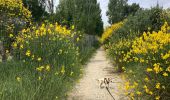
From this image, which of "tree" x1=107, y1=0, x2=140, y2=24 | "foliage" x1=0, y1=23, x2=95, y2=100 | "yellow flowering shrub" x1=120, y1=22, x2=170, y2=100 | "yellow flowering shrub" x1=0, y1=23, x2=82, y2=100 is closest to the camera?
"foliage" x1=0, y1=23, x2=95, y2=100

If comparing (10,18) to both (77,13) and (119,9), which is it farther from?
(119,9)

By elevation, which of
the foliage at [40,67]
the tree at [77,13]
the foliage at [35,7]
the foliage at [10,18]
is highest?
the foliage at [35,7]

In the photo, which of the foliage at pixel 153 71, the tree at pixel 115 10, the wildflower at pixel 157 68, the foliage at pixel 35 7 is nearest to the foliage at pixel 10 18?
the foliage at pixel 153 71

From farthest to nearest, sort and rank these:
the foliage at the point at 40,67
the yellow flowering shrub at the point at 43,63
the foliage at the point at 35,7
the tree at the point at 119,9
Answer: the tree at the point at 119,9, the foliage at the point at 35,7, the yellow flowering shrub at the point at 43,63, the foliage at the point at 40,67

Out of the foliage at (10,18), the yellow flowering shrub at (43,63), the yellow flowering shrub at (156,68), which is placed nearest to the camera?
the yellow flowering shrub at (156,68)

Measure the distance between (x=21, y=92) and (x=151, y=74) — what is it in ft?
8.00

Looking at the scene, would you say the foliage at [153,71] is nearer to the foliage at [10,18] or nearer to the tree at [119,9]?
the foliage at [10,18]

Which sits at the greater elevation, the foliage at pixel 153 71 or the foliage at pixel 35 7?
the foliage at pixel 35 7

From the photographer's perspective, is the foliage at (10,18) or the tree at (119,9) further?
the tree at (119,9)

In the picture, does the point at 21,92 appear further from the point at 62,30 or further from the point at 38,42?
the point at 62,30

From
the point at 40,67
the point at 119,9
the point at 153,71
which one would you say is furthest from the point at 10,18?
the point at 119,9

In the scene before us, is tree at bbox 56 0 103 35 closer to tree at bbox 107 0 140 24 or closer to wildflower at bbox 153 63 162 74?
wildflower at bbox 153 63 162 74

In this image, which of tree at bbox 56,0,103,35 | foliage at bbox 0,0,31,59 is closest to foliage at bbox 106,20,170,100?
foliage at bbox 0,0,31,59

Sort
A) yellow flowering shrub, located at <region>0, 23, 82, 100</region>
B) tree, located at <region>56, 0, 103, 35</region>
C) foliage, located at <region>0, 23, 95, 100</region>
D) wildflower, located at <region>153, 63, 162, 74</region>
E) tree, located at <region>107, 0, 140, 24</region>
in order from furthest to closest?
tree, located at <region>107, 0, 140, 24</region> → tree, located at <region>56, 0, 103, 35</region> → yellow flowering shrub, located at <region>0, 23, 82, 100</region> → foliage, located at <region>0, 23, 95, 100</region> → wildflower, located at <region>153, 63, 162, 74</region>
